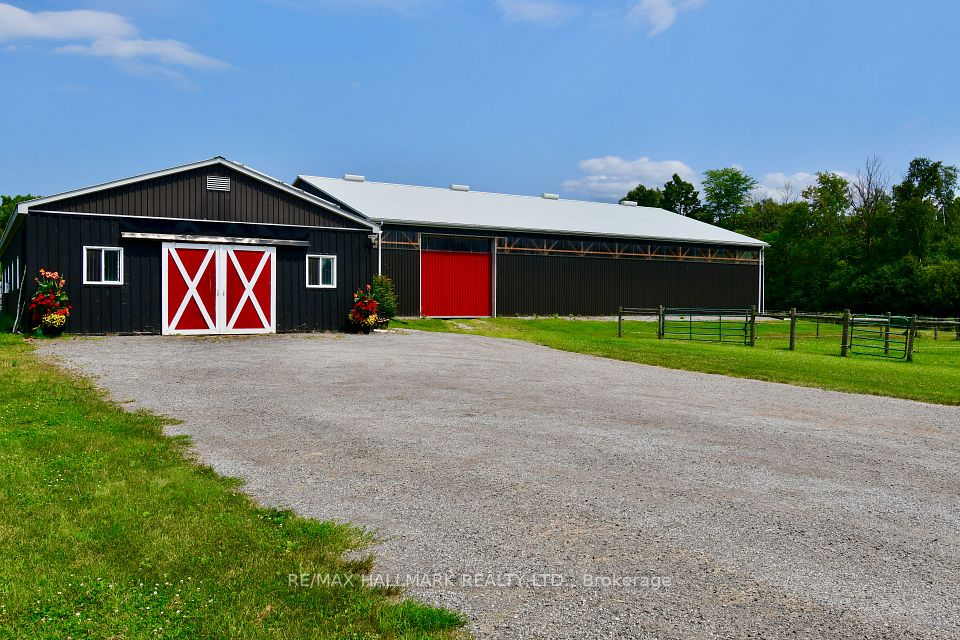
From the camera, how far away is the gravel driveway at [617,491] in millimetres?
3650

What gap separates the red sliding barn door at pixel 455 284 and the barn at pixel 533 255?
0.04 meters

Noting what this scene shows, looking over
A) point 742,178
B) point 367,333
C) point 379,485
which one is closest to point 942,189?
point 742,178

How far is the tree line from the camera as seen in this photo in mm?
39438

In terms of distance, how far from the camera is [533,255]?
29.6 m

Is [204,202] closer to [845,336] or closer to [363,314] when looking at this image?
[363,314]

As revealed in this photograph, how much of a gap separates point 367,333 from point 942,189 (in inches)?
1688

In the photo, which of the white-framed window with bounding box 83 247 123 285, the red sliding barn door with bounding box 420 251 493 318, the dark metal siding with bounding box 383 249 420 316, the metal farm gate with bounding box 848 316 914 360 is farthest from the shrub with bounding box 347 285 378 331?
the metal farm gate with bounding box 848 316 914 360

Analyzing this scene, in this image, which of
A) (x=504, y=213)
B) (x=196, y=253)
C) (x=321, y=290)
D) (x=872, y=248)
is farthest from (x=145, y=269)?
(x=872, y=248)

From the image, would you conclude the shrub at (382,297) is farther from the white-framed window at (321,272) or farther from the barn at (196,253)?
the white-framed window at (321,272)

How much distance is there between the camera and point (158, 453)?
6.38 meters

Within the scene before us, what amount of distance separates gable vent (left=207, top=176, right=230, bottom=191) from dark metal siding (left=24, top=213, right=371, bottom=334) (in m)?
0.93

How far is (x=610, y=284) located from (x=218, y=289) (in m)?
16.9

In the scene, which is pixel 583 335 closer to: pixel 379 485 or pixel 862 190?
pixel 379 485

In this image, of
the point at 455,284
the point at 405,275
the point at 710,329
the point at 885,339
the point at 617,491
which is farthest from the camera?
the point at 455,284
